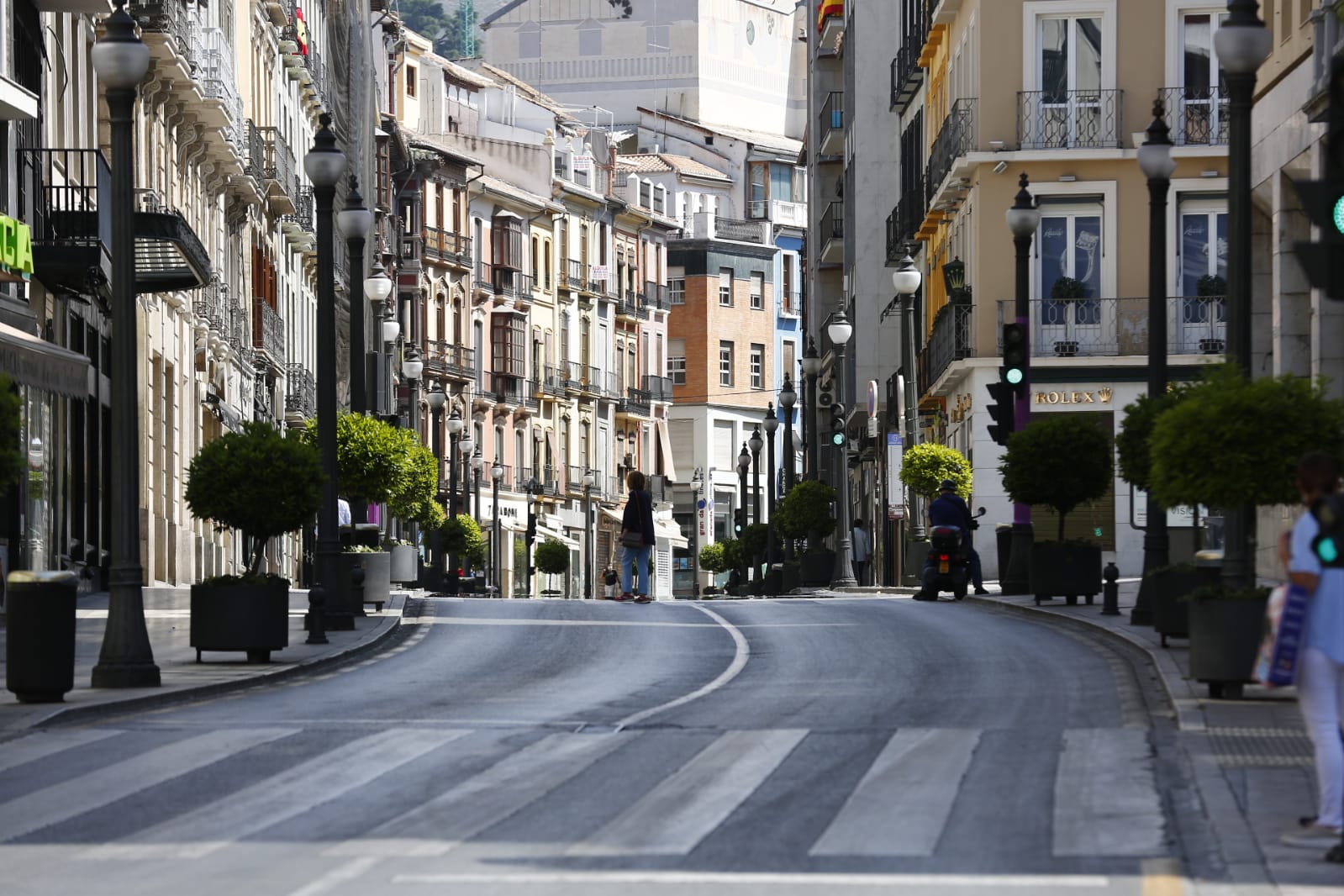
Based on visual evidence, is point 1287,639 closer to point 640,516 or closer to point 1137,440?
point 1137,440

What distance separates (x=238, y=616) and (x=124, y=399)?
2.82m

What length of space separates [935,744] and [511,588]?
86.3 m

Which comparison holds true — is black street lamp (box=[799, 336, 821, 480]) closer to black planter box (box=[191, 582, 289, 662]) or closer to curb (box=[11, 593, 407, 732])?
curb (box=[11, 593, 407, 732])

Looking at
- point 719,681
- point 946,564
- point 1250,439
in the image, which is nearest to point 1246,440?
point 1250,439

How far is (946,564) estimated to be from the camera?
35.2 meters

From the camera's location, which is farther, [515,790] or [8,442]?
[8,442]

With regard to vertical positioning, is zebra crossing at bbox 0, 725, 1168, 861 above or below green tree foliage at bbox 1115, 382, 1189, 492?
below

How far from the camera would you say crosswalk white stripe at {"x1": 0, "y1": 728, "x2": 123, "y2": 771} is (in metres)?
14.6

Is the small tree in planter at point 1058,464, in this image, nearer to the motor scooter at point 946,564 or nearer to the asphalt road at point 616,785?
the motor scooter at point 946,564

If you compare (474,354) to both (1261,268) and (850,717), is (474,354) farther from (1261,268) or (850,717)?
(850,717)

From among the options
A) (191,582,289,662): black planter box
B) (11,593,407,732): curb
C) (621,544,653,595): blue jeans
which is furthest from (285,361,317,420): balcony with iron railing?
(191,582,289,662): black planter box

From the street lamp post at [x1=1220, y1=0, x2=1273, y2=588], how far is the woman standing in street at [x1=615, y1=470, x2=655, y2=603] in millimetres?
16154

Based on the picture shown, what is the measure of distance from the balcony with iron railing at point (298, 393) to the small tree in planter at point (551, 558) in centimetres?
2614

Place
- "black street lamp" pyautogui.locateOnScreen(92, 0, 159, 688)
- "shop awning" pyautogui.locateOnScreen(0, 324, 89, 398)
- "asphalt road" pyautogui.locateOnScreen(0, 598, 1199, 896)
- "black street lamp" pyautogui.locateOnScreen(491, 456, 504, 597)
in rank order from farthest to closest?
1. "black street lamp" pyautogui.locateOnScreen(491, 456, 504, 597)
2. "shop awning" pyautogui.locateOnScreen(0, 324, 89, 398)
3. "black street lamp" pyautogui.locateOnScreen(92, 0, 159, 688)
4. "asphalt road" pyautogui.locateOnScreen(0, 598, 1199, 896)
